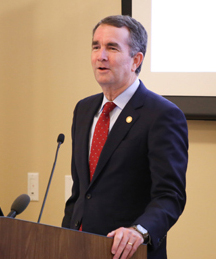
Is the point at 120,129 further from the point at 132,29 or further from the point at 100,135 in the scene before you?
the point at 132,29

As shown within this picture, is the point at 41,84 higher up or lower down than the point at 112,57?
lower down

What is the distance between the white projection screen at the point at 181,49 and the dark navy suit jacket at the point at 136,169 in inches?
32.8

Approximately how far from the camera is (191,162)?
2379mm

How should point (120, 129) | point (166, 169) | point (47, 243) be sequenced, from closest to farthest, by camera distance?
point (47, 243) < point (166, 169) < point (120, 129)

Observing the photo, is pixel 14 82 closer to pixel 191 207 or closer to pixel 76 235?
pixel 191 207

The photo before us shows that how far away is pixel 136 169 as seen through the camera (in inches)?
58.1

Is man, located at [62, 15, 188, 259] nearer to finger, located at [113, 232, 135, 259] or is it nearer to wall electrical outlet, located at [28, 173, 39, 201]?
finger, located at [113, 232, 135, 259]

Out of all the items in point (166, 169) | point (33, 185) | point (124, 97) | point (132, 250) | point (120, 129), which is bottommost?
point (33, 185)

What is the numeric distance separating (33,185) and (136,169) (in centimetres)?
125

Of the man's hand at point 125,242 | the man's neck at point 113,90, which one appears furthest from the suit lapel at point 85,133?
the man's hand at point 125,242

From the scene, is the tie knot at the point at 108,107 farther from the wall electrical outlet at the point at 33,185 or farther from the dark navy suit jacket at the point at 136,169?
the wall electrical outlet at the point at 33,185

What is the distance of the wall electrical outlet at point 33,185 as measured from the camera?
2.58 metres

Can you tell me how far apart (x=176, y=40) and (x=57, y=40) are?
2.29ft

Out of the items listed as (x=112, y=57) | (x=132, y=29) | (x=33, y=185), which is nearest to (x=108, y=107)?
(x=112, y=57)
